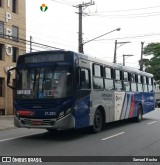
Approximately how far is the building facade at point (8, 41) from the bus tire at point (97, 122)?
18.2 meters

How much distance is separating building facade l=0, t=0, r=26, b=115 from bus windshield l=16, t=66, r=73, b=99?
1894 cm

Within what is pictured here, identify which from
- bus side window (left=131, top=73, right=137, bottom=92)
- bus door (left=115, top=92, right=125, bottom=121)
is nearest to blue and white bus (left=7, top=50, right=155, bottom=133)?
bus door (left=115, top=92, right=125, bottom=121)

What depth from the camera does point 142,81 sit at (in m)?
21.4

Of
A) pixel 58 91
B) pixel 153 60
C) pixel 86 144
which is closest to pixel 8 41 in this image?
pixel 58 91

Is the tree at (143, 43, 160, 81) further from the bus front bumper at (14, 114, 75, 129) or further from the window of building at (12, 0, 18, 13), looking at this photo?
the bus front bumper at (14, 114, 75, 129)

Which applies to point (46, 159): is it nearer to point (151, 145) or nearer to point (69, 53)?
point (151, 145)

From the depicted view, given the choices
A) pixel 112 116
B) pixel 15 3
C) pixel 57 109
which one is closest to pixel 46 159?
pixel 57 109

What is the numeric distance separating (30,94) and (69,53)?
199cm

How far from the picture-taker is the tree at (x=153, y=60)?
70.6 meters

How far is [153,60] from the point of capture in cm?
7212

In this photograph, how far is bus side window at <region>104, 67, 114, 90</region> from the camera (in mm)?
15938

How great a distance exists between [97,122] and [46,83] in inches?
127

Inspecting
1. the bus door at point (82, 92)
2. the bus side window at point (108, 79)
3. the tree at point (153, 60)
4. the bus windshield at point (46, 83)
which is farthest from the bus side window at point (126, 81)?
the tree at point (153, 60)

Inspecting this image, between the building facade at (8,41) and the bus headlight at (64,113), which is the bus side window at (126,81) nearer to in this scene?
the bus headlight at (64,113)
